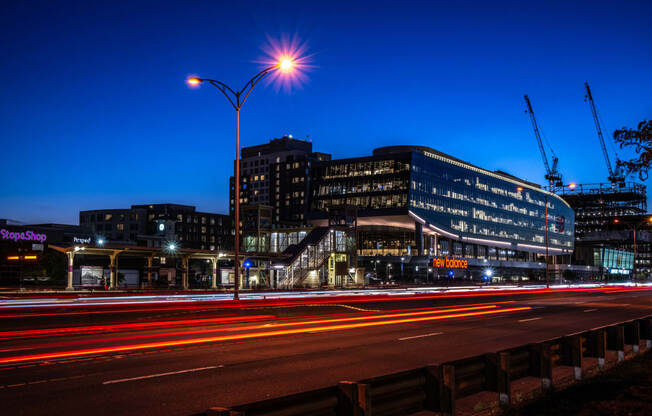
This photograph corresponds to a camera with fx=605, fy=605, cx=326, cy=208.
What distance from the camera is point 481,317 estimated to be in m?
27.4

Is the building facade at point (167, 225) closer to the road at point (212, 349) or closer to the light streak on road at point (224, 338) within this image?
the light streak on road at point (224, 338)

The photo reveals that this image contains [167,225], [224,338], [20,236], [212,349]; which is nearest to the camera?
[212,349]

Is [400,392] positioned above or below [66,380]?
above

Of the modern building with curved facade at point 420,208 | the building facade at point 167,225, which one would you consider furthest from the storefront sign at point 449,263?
the building facade at point 167,225

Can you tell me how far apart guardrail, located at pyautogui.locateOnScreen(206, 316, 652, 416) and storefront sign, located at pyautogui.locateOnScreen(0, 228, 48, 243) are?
3401 inches

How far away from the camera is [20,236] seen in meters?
85.0

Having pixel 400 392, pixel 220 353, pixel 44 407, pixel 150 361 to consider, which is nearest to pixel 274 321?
pixel 220 353

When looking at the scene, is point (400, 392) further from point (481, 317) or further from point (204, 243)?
point (204, 243)

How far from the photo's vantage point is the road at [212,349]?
990cm

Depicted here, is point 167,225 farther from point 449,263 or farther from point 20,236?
point 449,263

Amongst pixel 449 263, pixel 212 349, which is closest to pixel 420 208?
pixel 449 263

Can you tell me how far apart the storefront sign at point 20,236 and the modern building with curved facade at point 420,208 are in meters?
53.4

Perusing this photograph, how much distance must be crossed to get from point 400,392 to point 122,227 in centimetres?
17512

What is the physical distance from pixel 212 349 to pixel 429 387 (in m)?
9.70
